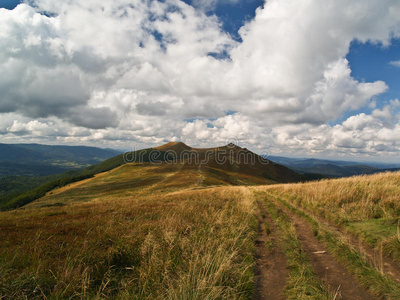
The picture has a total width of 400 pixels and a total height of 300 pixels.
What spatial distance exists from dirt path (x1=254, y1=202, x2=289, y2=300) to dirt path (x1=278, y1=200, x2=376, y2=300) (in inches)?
37.4

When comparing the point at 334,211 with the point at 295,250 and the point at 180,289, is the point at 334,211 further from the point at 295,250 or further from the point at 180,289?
the point at 180,289

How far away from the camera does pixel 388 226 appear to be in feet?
24.5

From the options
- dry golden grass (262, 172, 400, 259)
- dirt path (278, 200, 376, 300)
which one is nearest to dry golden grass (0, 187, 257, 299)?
dirt path (278, 200, 376, 300)

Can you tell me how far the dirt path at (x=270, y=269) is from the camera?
4686 mm

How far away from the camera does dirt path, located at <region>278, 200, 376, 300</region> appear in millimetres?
4344

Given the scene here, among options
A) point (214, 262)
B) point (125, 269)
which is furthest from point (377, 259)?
point (125, 269)

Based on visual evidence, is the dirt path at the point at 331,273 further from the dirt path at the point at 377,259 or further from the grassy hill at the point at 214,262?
the dirt path at the point at 377,259

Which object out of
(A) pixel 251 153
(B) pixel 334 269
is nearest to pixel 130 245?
(B) pixel 334 269

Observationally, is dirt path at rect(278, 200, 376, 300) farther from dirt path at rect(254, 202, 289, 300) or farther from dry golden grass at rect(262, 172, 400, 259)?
dry golden grass at rect(262, 172, 400, 259)

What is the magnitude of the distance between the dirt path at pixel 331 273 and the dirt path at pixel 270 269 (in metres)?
0.95

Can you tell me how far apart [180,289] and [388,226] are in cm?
877

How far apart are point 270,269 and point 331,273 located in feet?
5.31

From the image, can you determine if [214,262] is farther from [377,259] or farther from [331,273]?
[377,259]

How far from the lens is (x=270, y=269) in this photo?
5797 millimetres
